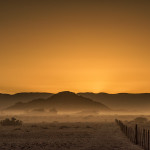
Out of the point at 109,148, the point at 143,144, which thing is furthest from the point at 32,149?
the point at 143,144

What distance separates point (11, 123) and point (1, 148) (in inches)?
1840

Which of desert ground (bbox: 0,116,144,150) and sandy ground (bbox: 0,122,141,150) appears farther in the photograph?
desert ground (bbox: 0,116,144,150)

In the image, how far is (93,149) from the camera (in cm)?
2455

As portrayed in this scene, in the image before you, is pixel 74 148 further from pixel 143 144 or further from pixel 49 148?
pixel 143 144

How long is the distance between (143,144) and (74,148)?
16.7ft

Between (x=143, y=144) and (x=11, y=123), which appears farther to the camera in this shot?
(x=11, y=123)

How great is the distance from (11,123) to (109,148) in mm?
49686

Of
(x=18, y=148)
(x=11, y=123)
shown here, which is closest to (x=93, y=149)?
(x=18, y=148)

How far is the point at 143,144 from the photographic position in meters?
25.2

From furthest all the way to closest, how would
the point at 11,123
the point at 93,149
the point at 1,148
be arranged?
the point at 11,123 → the point at 1,148 → the point at 93,149

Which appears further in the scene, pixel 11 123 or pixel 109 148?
pixel 11 123

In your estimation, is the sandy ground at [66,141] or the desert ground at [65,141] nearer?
the sandy ground at [66,141]

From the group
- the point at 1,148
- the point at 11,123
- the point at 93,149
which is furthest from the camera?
the point at 11,123

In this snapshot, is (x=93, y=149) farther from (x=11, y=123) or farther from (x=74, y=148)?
(x=11, y=123)
